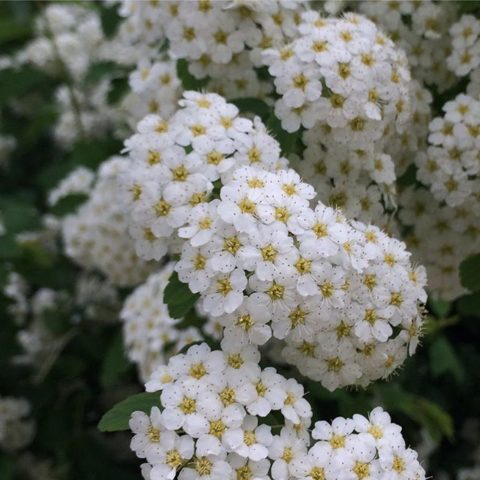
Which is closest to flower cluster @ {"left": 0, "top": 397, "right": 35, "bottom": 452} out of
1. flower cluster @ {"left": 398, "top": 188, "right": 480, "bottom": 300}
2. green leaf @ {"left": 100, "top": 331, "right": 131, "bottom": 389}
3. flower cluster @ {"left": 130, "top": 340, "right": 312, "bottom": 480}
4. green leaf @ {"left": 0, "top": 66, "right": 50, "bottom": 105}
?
green leaf @ {"left": 100, "top": 331, "right": 131, "bottom": 389}

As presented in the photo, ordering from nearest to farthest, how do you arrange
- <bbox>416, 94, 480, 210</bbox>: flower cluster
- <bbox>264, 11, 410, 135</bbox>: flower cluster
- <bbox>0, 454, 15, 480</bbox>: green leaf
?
<bbox>264, 11, 410, 135</bbox>: flower cluster
<bbox>416, 94, 480, 210</bbox>: flower cluster
<bbox>0, 454, 15, 480</bbox>: green leaf

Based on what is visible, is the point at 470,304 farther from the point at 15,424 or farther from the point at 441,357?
the point at 15,424

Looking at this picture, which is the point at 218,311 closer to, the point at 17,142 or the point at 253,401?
the point at 253,401

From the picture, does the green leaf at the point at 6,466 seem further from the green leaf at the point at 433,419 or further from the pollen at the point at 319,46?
the pollen at the point at 319,46

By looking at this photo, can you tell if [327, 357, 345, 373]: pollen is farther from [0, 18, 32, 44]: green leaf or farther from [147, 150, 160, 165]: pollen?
[0, 18, 32, 44]: green leaf

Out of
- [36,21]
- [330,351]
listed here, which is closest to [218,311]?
[330,351]

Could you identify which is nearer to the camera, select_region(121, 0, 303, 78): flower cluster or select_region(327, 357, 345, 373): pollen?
select_region(327, 357, 345, 373): pollen
